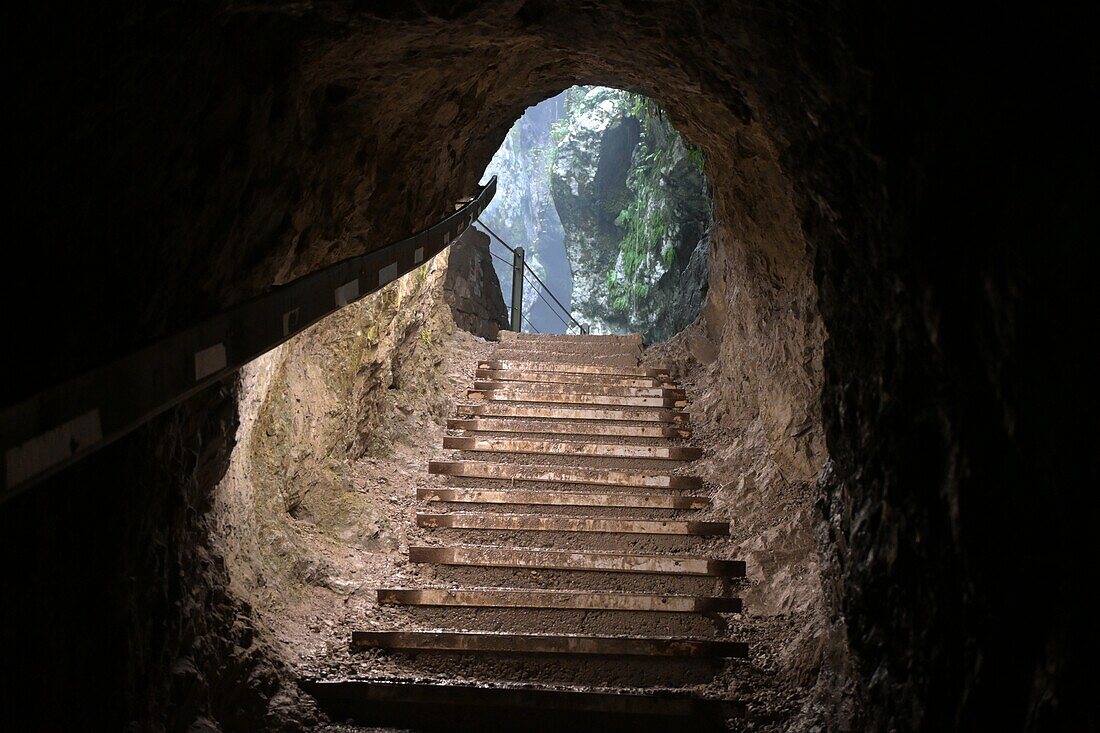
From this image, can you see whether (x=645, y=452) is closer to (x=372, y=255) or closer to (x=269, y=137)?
(x=372, y=255)

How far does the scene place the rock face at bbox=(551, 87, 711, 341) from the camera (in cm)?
1408

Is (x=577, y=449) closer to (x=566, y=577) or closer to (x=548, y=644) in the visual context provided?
(x=566, y=577)

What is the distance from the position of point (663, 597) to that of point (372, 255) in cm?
229

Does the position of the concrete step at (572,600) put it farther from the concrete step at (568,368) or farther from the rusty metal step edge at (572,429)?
the concrete step at (568,368)

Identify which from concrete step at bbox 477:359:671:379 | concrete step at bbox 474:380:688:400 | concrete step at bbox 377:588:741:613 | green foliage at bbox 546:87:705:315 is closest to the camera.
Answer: concrete step at bbox 377:588:741:613

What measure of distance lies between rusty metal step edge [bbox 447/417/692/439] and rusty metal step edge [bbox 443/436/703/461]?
0.17m

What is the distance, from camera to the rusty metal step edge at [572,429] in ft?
19.4

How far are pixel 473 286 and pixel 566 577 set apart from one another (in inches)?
319

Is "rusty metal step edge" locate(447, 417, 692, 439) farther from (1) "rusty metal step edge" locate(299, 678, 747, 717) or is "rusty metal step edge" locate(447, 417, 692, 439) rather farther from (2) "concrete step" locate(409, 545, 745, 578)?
(1) "rusty metal step edge" locate(299, 678, 747, 717)

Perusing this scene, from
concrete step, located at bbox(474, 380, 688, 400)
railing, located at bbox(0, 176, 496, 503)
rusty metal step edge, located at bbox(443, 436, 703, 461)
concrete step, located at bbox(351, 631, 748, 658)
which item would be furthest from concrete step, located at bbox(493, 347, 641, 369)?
railing, located at bbox(0, 176, 496, 503)

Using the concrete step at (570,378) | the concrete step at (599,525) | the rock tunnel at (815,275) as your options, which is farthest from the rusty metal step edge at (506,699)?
the concrete step at (570,378)

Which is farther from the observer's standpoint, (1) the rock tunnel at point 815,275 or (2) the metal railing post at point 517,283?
(2) the metal railing post at point 517,283

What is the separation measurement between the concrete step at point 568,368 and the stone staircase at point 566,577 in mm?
370

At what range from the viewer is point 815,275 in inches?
116
